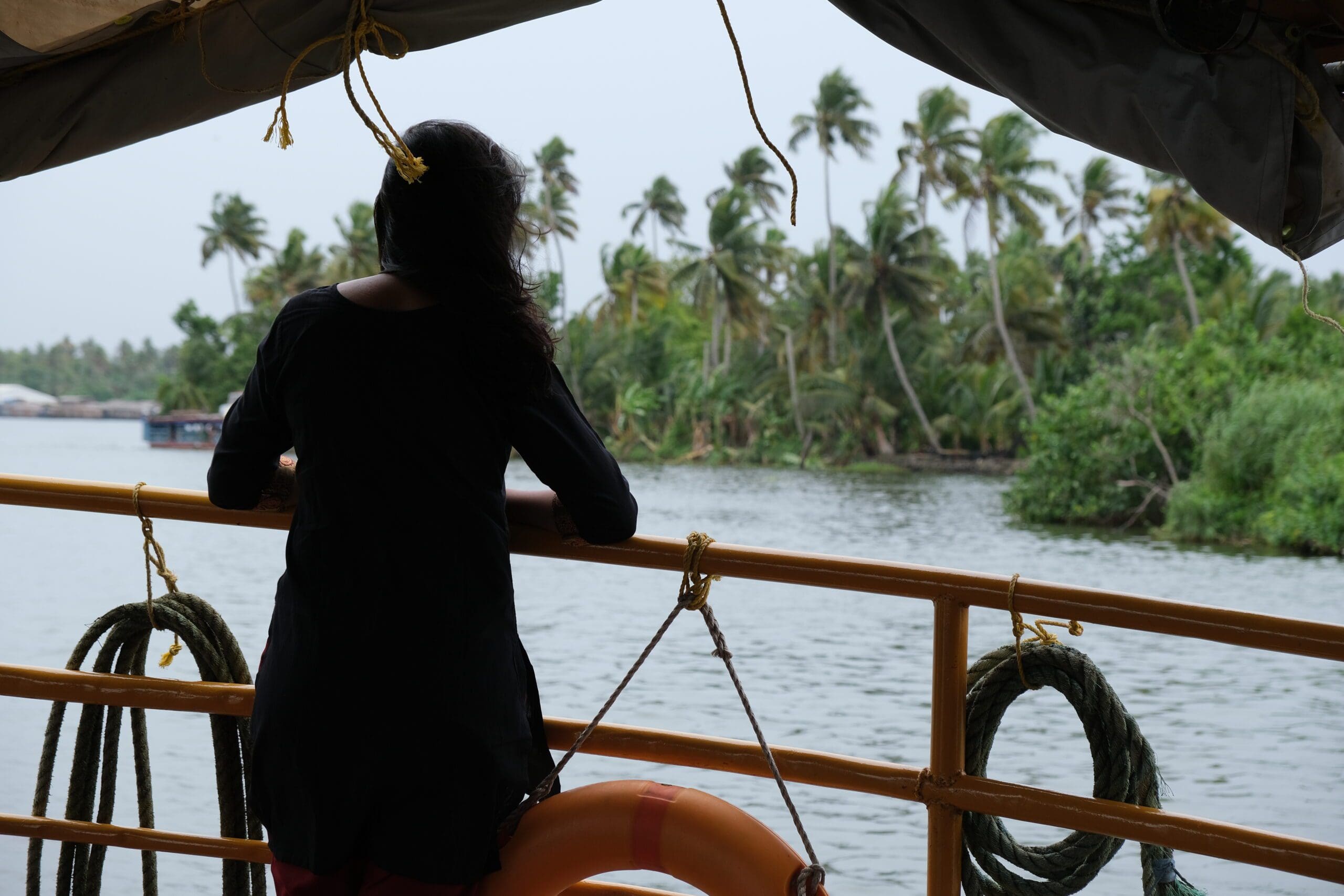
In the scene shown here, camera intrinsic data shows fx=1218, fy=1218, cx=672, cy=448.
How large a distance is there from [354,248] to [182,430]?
10283 millimetres

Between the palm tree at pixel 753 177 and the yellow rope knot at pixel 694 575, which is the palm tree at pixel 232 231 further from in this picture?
the yellow rope knot at pixel 694 575

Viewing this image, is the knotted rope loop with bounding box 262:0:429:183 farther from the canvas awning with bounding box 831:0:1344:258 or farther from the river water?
the river water

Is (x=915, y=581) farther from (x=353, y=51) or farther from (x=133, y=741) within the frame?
(x=133, y=741)

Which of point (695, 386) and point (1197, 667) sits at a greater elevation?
point (695, 386)

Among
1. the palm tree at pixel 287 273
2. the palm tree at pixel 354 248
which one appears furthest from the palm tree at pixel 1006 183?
the palm tree at pixel 287 273

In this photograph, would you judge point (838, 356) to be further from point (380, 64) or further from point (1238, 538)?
point (380, 64)

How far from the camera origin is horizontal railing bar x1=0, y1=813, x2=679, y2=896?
1499 mm

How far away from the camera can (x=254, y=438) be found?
1.30 m

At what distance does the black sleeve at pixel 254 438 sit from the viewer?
4.04 ft

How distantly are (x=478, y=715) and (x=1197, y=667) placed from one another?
55.5 ft

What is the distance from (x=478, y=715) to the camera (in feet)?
3.92

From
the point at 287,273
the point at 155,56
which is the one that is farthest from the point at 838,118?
the point at 155,56

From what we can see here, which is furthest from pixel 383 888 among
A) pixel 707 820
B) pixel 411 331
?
pixel 411 331

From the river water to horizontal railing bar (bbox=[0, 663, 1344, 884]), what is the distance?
2129 millimetres
